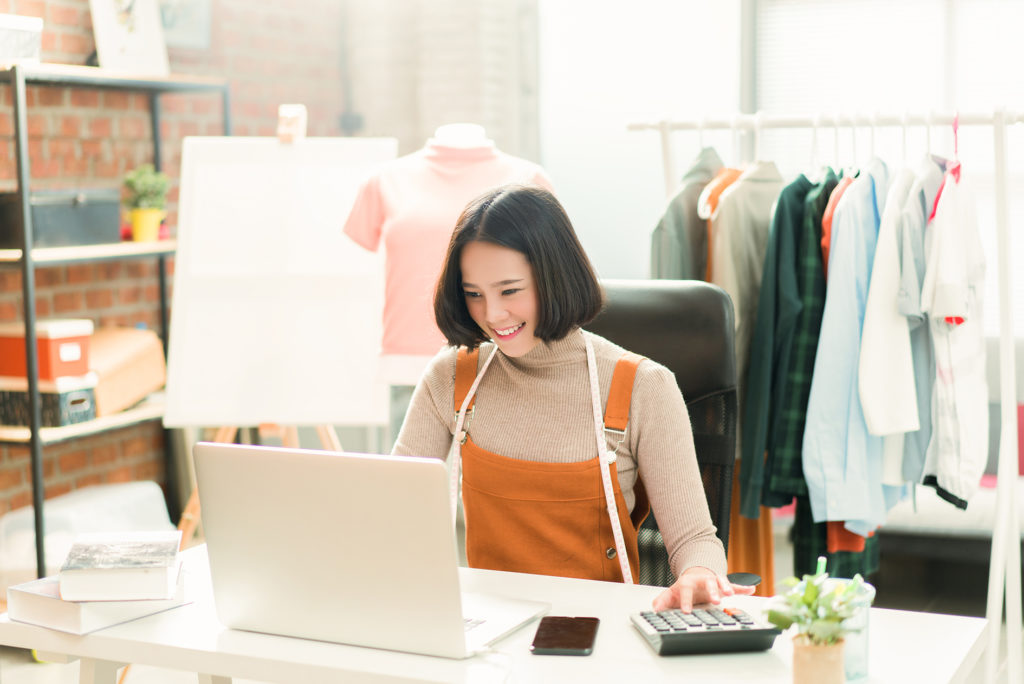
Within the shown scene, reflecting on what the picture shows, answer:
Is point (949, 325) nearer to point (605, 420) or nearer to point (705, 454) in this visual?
point (705, 454)

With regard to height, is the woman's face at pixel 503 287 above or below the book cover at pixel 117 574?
above

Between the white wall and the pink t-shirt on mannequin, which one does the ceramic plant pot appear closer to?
the pink t-shirt on mannequin

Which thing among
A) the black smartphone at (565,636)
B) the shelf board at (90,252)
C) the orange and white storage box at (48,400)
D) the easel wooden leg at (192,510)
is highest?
the shelf board at (90,252)

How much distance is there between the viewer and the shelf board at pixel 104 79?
2982 mm

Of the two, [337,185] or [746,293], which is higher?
[337,185]

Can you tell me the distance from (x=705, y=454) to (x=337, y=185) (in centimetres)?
164

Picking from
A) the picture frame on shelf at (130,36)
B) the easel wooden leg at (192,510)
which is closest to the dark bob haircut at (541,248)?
the easel wooden leg at (192,510)

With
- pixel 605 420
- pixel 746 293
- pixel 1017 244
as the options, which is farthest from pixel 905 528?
pixel 605 420

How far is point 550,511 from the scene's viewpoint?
1.63 m

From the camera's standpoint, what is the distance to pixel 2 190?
10.3 ft

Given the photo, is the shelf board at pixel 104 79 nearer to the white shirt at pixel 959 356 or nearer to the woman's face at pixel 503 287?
the woman's face at pixel 503 287

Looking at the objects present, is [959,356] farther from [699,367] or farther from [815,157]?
[699,367]

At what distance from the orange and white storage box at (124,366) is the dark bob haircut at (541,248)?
1.90 metres

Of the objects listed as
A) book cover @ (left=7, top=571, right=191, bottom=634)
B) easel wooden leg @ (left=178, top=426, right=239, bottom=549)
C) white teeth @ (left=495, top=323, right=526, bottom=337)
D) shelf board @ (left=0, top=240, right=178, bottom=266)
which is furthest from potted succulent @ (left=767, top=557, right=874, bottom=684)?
shelf board @ (left=0, top=240, right=178, bottom=266)
